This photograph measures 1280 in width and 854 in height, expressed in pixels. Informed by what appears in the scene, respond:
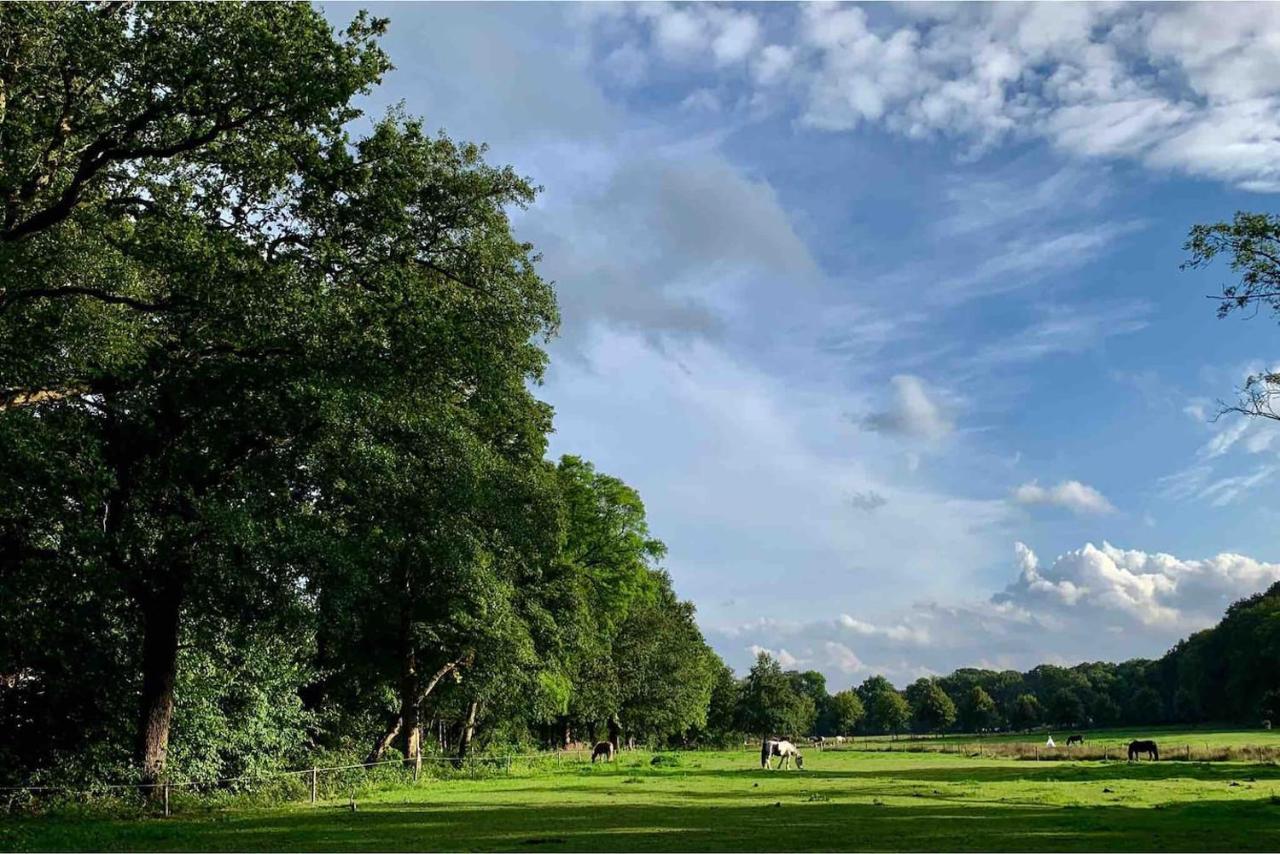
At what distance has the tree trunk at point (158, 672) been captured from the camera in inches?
1125

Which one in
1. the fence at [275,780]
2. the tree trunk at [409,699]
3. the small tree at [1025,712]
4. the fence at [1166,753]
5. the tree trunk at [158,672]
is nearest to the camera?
the fence at [275,780]

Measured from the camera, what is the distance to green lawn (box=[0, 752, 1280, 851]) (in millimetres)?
19062

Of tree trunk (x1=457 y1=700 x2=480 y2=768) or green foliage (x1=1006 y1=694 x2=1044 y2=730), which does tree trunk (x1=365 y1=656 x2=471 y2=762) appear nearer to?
tree trunk (x1=457 y1=700 x2=480 y2=768)

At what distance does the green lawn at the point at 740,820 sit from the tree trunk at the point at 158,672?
2278 mm

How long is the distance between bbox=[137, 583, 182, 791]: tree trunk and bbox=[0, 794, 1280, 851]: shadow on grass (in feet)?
10.9

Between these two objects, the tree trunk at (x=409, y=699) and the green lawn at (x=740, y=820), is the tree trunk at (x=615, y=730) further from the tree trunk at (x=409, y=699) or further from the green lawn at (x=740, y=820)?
the green lawn at (x=740, y=820)

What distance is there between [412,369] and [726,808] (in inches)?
593

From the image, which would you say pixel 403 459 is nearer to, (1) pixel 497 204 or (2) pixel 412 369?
(2) pixel 412 369

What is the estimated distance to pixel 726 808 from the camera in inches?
1080

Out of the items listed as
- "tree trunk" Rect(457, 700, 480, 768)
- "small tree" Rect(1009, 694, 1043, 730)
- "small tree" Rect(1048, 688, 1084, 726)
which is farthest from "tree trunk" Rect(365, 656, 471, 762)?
"small tree" Rect(1009, 694, 1043, 730)

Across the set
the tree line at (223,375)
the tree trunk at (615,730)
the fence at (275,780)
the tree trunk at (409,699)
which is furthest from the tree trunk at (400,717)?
the tree trunk at (615,730)

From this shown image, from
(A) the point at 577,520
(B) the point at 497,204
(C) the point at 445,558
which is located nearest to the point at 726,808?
(C) the point at 445,558

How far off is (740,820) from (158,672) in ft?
58.0

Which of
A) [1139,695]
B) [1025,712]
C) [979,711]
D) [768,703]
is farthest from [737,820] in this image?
[979,711]
